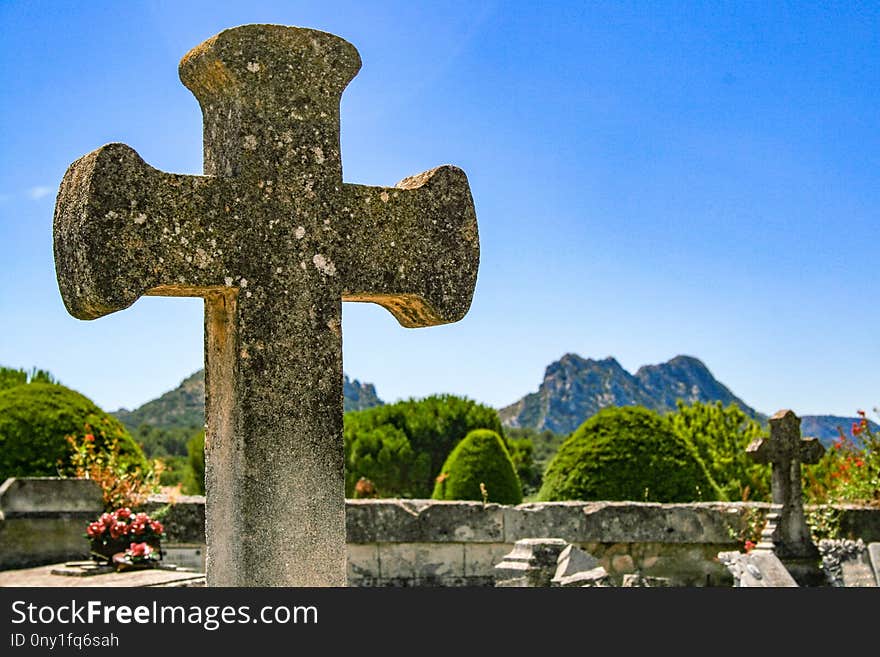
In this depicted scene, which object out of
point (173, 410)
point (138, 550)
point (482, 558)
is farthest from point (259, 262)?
point (173, 410)

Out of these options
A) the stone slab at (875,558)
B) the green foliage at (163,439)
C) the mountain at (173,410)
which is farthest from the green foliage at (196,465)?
the mountain at (173,410)

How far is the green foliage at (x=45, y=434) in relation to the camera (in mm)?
10914

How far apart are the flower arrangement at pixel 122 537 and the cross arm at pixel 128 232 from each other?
19.3 ft

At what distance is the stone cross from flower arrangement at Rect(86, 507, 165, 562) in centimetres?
558

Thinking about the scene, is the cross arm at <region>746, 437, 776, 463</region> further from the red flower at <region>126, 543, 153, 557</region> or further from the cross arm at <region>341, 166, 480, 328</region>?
the cross arm at <region>341, 166, 480, 328</region>

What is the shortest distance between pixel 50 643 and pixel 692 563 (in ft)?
25.4

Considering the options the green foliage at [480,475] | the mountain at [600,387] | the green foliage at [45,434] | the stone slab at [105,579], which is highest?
the mountain at [600,387]

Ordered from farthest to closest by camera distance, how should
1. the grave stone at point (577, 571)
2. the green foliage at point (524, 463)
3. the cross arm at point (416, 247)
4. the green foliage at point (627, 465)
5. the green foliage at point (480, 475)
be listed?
1. the green foliage at point (524, 463)
2. the green foliage at point (480, 475)
3. the green foliage at point (627, 465)
4. the grave stone at point (577, 571)
5. the cross arm at point (416, 247)

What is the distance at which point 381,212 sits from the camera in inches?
151

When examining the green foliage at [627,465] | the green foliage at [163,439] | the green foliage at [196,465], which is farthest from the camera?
the green foliage at [163,439]

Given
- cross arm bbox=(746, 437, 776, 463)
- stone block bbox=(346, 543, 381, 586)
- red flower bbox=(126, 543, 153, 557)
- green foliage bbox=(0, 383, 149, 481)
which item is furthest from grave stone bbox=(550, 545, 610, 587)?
green foliage bbox=(0, 383, 149, 481)

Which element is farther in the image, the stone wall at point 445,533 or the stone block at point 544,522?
the stone block at point 544,522

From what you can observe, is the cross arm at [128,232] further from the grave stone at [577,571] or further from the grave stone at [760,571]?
the grave stone at [760,571]

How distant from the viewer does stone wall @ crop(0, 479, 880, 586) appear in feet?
30.7
